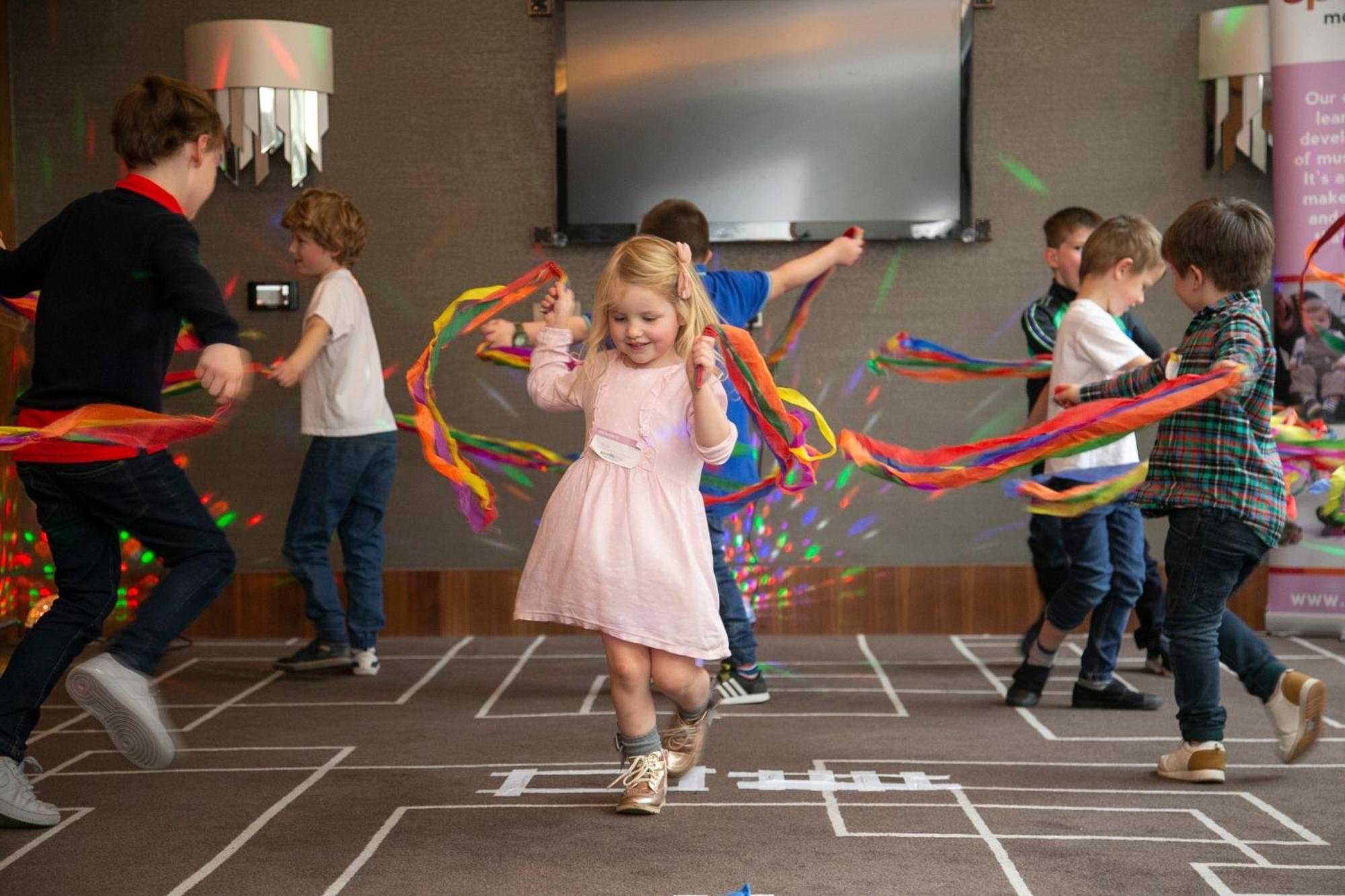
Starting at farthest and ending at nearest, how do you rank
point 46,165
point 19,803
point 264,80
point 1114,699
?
point 46,165 → point 264,80 → point 1114,699 → point 19,803

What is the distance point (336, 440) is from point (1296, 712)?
108 inches

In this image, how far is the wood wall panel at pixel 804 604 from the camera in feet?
16.9

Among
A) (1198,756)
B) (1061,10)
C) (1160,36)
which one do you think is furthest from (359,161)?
(1198,756)

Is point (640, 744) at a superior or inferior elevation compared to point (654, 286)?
inferior

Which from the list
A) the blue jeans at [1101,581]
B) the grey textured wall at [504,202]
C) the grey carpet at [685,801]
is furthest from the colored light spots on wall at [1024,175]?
the grey carpet at [685,801]

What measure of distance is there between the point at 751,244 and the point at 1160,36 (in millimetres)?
1611

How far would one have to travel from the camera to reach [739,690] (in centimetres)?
391

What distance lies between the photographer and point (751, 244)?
203 inches

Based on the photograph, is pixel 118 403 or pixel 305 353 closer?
pixel 118 403

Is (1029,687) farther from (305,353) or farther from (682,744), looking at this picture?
(305,353)

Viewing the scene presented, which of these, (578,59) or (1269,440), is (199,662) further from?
(1269,440)

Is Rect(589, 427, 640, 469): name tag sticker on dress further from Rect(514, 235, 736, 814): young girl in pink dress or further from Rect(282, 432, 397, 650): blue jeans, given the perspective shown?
Rect(282, 432, 397, 650): blue jeans

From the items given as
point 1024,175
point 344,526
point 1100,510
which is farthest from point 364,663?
point 1024,175

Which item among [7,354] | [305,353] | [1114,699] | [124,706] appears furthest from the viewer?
[7,354]
